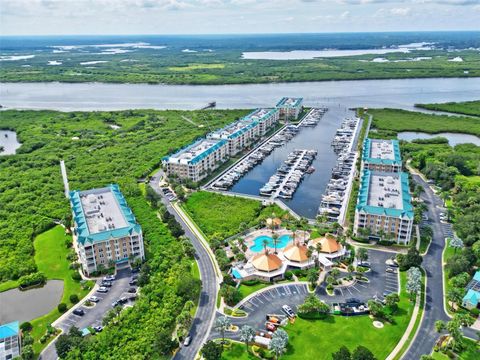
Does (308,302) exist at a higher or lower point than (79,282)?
higher

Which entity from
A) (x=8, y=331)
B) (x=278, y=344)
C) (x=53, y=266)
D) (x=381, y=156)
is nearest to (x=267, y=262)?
(x=278, y=344)

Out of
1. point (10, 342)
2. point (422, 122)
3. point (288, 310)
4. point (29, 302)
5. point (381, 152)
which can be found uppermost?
point (381, 152)

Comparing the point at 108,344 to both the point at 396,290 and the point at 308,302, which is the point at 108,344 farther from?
the point at 396,290

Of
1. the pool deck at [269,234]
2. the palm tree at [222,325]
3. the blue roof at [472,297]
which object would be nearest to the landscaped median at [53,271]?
the palm tree at [222,325]

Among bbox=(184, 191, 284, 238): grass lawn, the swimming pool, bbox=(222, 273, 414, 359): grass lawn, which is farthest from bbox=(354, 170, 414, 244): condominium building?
bbox=(222, 273, 414, 359): grass lawn

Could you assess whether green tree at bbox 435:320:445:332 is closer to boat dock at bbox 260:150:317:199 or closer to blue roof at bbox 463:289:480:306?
blue roof at bbox 463:289:480:306

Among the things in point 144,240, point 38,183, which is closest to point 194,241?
point 144,240

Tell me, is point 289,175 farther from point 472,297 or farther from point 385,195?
point 472,297
